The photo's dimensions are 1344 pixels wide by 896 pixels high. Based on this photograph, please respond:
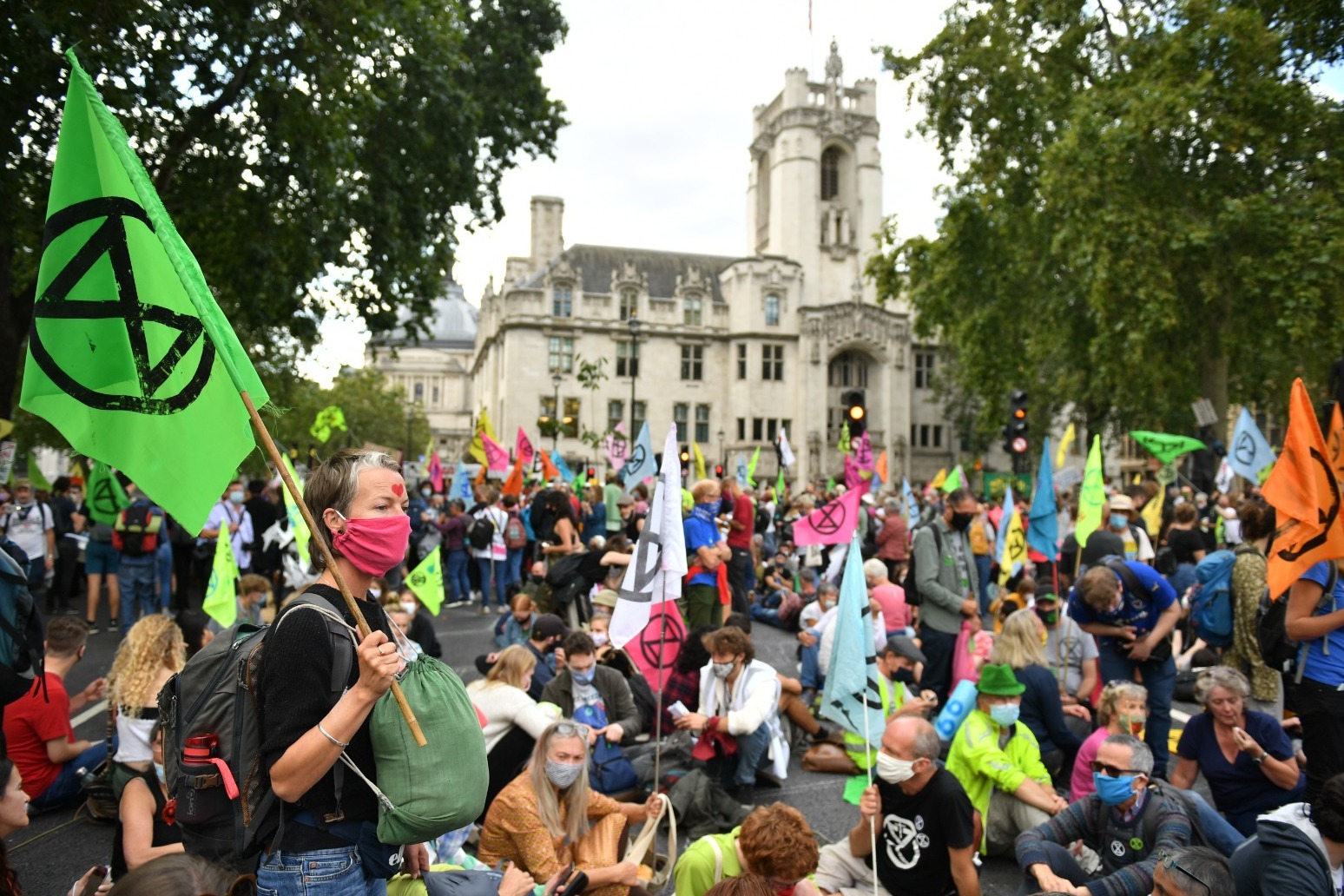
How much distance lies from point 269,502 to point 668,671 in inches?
315

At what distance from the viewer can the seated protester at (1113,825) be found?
14.2 feet

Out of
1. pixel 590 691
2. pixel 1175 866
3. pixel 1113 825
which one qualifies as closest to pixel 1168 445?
pixel 590 691

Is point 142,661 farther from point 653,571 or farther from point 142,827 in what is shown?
point 653,571

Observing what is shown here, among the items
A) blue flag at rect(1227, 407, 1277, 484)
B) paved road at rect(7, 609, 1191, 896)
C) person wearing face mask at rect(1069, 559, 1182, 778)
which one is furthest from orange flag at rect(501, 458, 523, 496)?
person wearing face mask at rect(1069, 559, 1182, 778)

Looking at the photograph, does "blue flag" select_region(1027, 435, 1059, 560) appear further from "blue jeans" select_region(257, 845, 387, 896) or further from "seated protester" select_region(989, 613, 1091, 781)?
"blue jeans" select_region(257, 845, 387, 896)

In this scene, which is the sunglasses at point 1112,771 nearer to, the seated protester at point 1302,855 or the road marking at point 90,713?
the seated protester at point 1302,855

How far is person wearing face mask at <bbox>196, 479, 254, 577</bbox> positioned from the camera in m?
12.0

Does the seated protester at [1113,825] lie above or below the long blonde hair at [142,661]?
below

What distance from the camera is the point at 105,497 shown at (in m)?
11.2

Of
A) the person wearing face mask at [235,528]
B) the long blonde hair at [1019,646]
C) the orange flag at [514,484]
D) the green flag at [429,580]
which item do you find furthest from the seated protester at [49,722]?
the orange flag at [514,484]

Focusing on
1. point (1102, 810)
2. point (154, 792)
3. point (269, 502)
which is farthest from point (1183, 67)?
point (154, 792)

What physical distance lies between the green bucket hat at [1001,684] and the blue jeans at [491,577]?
32.6 feet

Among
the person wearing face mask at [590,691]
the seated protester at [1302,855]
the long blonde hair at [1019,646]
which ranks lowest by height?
the person wearing face mask at [590,691]

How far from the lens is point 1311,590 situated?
15.3 feet
